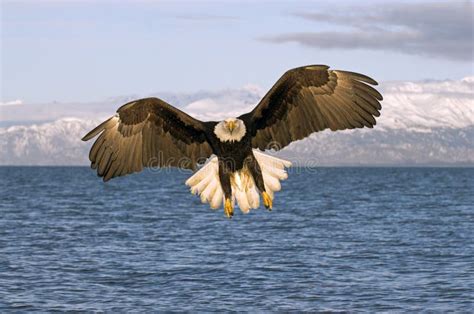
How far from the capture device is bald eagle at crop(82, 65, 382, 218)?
13.7m

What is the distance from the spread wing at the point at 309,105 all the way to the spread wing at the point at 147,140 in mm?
977

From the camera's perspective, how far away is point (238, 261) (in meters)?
36.7

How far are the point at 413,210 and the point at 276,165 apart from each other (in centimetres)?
5907

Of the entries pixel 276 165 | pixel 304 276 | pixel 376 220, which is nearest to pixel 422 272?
pixel 304 276

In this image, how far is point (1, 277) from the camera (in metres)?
32.8

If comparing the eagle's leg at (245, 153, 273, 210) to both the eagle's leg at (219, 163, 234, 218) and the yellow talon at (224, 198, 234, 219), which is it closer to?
the eagle's leg at (219, 163, 234, 218)

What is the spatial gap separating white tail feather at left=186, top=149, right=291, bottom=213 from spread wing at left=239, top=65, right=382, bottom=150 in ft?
1.22

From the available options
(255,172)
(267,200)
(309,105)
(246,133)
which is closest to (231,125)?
(246,133)

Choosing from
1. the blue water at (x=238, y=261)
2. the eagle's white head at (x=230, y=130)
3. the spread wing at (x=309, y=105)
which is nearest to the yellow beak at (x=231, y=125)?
the eagle's white head at (x=230, y=130)

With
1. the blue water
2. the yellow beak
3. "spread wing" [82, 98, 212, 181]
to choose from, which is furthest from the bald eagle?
the blue water

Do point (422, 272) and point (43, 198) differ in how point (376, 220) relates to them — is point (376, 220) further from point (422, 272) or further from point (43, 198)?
point (43, 198)

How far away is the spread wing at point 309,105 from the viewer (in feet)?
45.0

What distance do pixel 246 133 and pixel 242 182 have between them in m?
0.96

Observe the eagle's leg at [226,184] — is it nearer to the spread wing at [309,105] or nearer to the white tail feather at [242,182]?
the white tail feather at [242,182]
